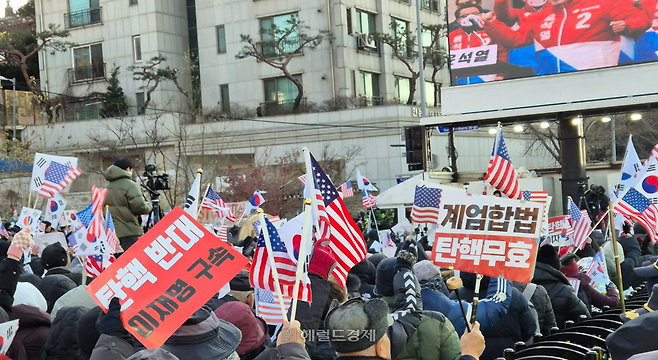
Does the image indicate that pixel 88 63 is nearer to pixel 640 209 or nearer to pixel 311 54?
pixel 311 54

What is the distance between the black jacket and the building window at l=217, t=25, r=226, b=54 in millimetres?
37988

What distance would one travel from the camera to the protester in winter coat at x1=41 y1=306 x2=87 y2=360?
4996 mm

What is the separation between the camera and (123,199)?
1020 cm

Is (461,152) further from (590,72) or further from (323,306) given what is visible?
(323,306)

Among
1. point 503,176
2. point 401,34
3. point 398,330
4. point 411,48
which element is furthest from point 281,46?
point 398,330

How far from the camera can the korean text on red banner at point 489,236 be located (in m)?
5.26

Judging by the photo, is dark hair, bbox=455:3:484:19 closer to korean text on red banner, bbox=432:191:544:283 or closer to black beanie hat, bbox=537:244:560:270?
black beanie hat, bbox=537:244:560:270

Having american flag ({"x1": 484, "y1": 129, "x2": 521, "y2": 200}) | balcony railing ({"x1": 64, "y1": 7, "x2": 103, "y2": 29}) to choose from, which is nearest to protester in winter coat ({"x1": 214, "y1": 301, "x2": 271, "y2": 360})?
american flag ({"x1": 484, "y1": 129, "x2": 521, "y2": 200})

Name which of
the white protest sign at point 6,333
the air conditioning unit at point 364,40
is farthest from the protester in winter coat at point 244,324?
the air conditioning unit at point 364,40

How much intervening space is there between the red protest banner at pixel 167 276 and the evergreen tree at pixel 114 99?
3951 centimetres

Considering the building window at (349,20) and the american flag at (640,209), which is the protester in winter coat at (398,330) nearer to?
the american flag at (640,209)

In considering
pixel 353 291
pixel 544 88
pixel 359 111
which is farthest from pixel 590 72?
pixel 353 291

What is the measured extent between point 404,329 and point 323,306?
0.55 metres

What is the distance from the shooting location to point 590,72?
23.8 m
